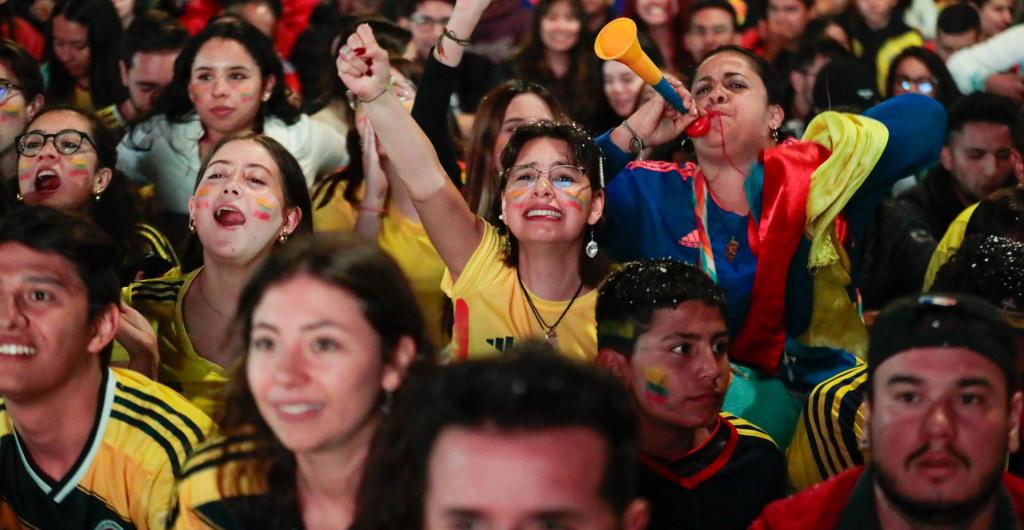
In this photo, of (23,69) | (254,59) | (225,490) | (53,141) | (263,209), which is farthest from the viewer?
(254,59)

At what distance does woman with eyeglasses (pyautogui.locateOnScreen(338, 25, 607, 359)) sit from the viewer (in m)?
3.41

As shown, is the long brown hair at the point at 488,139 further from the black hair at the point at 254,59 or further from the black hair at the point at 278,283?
the black hair at the point at 278,283

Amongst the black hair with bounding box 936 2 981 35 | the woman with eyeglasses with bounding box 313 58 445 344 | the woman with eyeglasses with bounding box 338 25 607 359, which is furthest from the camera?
the black hair with bounding box 936 2 981 35

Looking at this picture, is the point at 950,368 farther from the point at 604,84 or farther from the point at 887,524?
the point at 604,84

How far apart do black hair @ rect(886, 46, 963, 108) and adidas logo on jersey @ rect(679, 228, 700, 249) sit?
2.18 metres

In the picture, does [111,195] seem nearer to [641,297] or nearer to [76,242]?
[76,242]

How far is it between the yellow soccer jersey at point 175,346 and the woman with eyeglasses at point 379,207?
690 mm

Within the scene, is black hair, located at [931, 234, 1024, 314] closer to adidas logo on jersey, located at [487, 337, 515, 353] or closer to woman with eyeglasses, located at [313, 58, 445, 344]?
adidas logo on jersey, located at [487, 337, 515, 353]

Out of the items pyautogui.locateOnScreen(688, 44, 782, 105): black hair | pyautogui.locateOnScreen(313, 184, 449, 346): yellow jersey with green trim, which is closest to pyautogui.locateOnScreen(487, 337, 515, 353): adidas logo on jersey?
pyautogui.locateOnScreen(313, 184, 449, 346): yellow jersey with green trim

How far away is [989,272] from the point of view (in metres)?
3.19

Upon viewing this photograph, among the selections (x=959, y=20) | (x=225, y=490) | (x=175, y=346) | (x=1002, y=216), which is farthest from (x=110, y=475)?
(x=959, y=20)

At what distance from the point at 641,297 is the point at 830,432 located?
0.52 m

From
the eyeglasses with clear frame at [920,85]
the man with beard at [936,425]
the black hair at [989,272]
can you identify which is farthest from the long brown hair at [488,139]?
the eyeglasses with clear frame at [920,85]

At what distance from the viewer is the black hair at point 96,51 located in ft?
18.9
